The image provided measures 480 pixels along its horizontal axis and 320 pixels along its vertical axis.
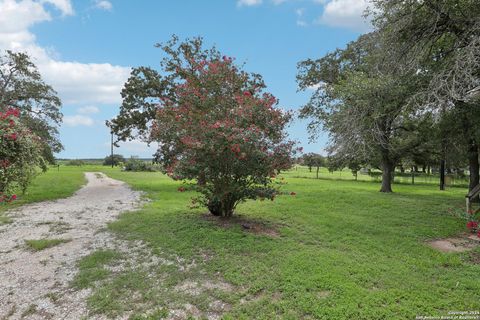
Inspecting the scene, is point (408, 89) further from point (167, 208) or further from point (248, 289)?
point (167, 208)

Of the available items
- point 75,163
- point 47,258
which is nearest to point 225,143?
point 47,258

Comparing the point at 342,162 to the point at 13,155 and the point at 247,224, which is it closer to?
the point at 247,224

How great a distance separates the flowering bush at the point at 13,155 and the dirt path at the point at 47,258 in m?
1.10

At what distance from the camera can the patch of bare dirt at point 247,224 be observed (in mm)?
6632

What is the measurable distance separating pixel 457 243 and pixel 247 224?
4.38 m

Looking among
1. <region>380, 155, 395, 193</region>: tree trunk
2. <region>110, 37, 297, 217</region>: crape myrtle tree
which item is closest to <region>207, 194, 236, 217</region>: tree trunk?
<region>110, 37, 297, 217</region>: crape myrtle tree

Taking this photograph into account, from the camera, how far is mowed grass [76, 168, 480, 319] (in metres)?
3.53

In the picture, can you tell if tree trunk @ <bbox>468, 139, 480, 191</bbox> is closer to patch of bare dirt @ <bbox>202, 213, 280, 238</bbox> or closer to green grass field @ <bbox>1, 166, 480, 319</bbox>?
green grass field @ <bbox>1, 166, 480, 319</bbox>

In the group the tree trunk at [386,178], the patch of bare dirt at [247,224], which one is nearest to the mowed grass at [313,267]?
the patch of bare dirt at [247,224]

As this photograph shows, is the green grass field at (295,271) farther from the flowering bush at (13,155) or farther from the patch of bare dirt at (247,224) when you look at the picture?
the flowering bush at (13,155)

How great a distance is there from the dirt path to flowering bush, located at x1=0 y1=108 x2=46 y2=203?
1.10 m

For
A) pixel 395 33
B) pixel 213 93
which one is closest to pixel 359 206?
pixel 395 33

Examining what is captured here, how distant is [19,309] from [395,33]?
916 centimetres

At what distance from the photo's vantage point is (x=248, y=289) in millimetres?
3934
